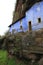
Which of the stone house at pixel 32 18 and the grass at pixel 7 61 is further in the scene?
the stone house at pixel 32 18

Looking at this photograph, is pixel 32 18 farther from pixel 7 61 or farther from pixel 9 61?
pixel 9 61

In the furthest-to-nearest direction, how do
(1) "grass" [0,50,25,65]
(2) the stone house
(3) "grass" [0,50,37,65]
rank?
1. (2) the stone house
2. (1) "grass" [0,50,25,65]
3. (3) "grass" [0,50,37,65]

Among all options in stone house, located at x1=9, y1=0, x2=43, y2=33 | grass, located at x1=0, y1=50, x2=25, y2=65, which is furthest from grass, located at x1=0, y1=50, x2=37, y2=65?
stone house, located at x1=9, y1=0, x2=43, y2=33

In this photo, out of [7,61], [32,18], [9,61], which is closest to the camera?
[9,61]

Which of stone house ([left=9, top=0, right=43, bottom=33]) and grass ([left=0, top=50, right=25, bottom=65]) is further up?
stone house ([left=9, top=0, right=43, bottom=33])

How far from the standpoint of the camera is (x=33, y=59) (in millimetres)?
23125

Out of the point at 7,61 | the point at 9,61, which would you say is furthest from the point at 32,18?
the point at 9,61

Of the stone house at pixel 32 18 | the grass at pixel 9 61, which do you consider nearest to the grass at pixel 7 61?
the grass at pixel 9 61

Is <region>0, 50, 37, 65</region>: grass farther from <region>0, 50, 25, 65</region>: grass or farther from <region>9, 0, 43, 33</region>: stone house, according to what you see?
<region>9, 0, 43, 33</region>: stone house

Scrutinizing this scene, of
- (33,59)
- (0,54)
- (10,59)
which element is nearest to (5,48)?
(0,54)

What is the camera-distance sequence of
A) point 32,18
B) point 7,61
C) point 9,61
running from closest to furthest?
point 9,61 → point 7,61 → point 32,18

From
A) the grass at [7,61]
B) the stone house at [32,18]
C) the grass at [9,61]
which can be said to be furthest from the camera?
the stone house at [32,18]

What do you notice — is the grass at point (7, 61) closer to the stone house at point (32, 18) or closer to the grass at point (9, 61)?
the grass at point (9, 61)

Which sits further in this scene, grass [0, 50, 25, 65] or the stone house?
the stone house
